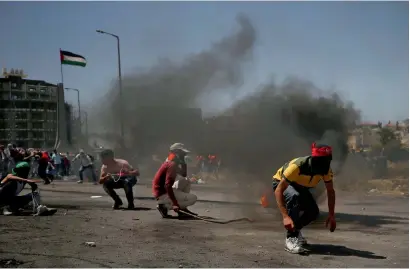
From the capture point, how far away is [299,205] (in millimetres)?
5113

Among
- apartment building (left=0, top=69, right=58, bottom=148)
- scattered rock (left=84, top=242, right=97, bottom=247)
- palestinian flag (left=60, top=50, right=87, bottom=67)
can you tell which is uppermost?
palestinian flag (left=60, top=50, right=87, bottom=67)

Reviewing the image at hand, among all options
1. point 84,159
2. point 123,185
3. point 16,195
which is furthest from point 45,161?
point 16,195

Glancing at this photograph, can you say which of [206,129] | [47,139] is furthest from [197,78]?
[47,139]

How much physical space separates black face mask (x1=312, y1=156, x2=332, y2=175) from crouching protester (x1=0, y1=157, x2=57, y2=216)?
4.60 m

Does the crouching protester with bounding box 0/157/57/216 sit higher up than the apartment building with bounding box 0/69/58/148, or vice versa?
the apartment building with bounding box 0/69/58/148

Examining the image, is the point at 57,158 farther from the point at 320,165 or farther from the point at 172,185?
the point at 320,165

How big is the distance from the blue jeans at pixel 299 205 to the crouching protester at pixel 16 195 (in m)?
4.25

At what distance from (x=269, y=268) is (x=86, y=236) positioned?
8.21 ft

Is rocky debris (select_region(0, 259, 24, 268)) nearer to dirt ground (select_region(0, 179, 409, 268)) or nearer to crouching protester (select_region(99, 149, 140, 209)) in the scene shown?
dirt ground (select_region(0, 179, 409, 268))

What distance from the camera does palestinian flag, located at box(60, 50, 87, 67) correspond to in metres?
10.1

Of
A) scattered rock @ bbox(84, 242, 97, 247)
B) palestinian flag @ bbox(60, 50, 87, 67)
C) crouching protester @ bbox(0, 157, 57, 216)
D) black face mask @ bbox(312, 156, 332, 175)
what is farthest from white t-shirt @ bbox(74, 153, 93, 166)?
black face mask @ bbox(312, 156, 332, 175)

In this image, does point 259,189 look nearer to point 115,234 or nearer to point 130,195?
point 130,195

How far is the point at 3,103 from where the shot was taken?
10680mm

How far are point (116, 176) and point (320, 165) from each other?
4861mm
